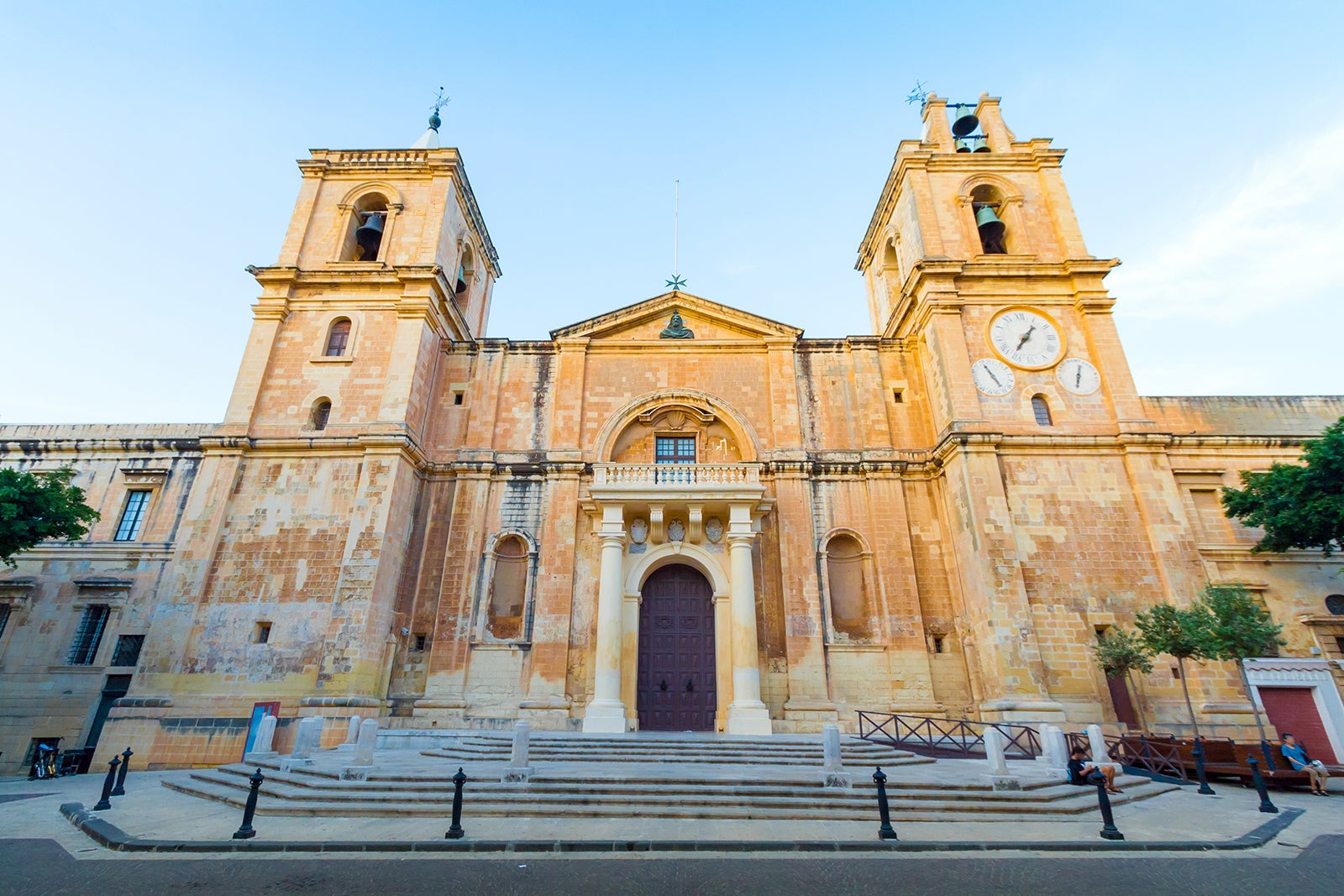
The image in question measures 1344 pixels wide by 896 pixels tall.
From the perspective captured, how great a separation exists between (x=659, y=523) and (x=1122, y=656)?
12.2 metres

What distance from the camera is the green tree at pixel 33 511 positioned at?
15.4 meters

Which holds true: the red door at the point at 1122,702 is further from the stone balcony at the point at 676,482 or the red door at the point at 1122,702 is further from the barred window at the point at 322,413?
the barred window at the point at 322,413

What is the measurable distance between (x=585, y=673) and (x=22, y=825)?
11242mm

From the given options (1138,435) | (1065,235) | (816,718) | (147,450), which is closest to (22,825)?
(147,450)

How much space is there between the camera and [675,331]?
22891 millimetres

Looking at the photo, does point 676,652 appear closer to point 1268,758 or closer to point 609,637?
point 609,637

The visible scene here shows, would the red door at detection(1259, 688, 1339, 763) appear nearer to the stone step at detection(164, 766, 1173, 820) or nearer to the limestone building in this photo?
the limestone building

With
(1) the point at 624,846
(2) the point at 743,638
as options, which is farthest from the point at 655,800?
(2) the point at 743,638

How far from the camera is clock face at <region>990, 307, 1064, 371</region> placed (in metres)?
20.5

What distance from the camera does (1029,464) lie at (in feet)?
61.7

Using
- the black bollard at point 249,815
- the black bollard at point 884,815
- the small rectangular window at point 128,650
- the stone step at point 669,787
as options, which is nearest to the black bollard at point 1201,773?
the stone step at point 669,787

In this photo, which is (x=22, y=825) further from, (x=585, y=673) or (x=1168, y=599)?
(x=1168, y=599)

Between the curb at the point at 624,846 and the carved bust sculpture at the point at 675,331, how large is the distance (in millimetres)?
17297

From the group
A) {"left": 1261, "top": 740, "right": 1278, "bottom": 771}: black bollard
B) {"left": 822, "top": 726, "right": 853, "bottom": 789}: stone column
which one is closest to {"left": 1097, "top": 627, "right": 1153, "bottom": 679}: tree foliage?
{"left": 1261, "top": 740, "right": 1278, "bottom": 771}: black bollard
